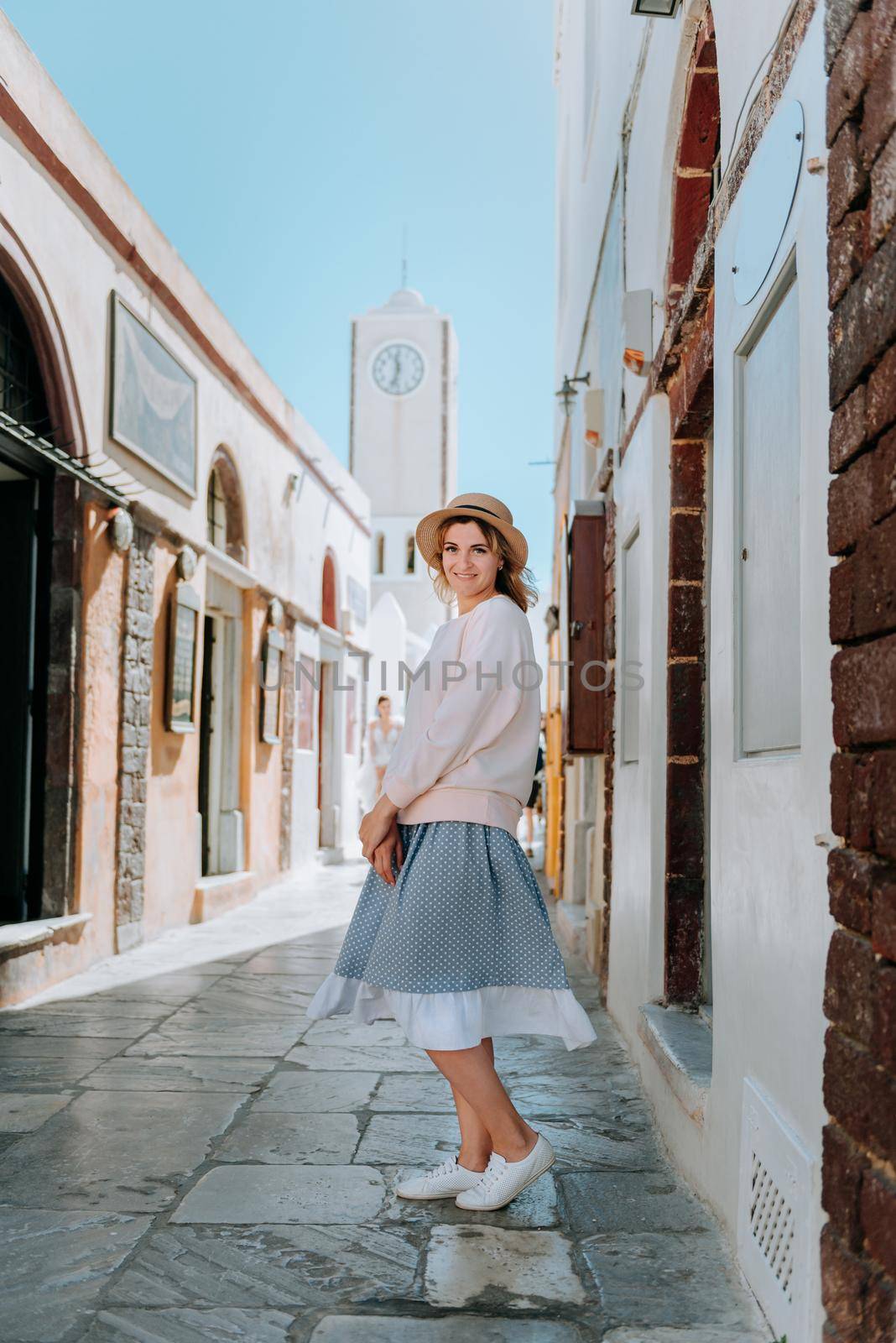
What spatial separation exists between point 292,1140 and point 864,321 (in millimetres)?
2731

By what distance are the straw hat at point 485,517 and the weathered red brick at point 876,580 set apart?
131 centimetres

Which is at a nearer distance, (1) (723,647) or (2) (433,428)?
(1) (723,647)

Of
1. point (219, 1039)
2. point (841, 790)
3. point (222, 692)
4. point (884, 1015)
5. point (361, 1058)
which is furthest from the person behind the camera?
point (222, 692)

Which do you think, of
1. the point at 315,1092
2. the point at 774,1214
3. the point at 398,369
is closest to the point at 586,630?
the point at 315,1092

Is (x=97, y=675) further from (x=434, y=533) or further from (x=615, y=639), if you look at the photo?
(x=434, y=533)

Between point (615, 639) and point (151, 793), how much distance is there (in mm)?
3316

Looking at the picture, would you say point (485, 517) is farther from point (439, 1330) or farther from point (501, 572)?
point (439, 1330)

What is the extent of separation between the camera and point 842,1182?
189cm

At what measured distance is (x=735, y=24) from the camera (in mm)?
3027

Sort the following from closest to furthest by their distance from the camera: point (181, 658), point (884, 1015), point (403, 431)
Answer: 1. point (884, 1015)
2. point (181, 658)
3. point (403, 431)

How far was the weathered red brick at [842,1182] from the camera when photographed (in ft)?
6.01

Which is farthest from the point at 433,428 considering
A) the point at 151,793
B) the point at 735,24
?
the point at 735,24

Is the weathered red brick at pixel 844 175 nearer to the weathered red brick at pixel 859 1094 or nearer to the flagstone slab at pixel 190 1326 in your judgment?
the weathered red brick at pixel 859 1094

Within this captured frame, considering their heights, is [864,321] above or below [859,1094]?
Answer: above
